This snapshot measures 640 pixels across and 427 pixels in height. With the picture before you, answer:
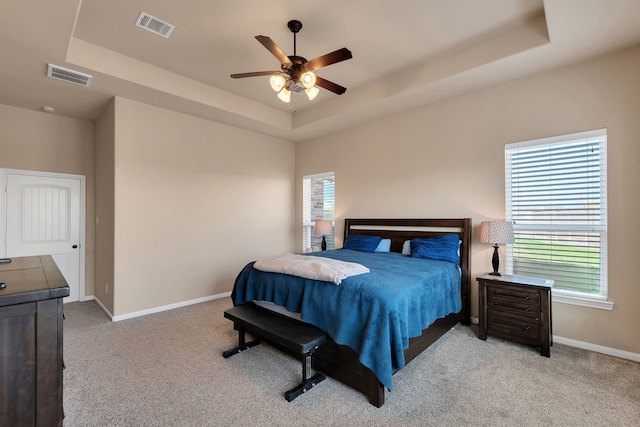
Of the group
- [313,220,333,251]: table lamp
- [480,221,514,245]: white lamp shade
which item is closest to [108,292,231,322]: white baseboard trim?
[313,220,333,251]: table lamp

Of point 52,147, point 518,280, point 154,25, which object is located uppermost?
point 154,25

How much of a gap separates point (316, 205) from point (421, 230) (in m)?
2.34

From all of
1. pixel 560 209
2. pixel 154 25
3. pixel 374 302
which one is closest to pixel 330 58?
pixel 154 25

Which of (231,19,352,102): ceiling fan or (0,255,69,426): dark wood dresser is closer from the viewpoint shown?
(0,255,69,426): dark wood dresser

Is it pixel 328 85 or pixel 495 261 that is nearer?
pixel 328 85

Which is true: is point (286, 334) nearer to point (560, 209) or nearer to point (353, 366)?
point (353, 366)

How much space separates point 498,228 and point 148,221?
4.44 m

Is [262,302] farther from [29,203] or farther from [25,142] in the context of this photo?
[25,142]

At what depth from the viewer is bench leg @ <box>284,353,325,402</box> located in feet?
7.14

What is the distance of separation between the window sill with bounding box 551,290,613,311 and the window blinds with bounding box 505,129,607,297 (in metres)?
0.09

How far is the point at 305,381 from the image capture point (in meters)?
2.29

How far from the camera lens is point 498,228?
3.25m

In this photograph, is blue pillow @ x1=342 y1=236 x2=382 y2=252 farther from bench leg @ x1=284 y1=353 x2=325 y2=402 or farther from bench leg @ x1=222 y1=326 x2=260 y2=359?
bench leg @ x1=284 y1=353 x2=325 y2=402

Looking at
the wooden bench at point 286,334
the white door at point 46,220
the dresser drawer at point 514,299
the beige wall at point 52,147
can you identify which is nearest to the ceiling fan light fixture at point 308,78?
the wooden bench at point 286,334
